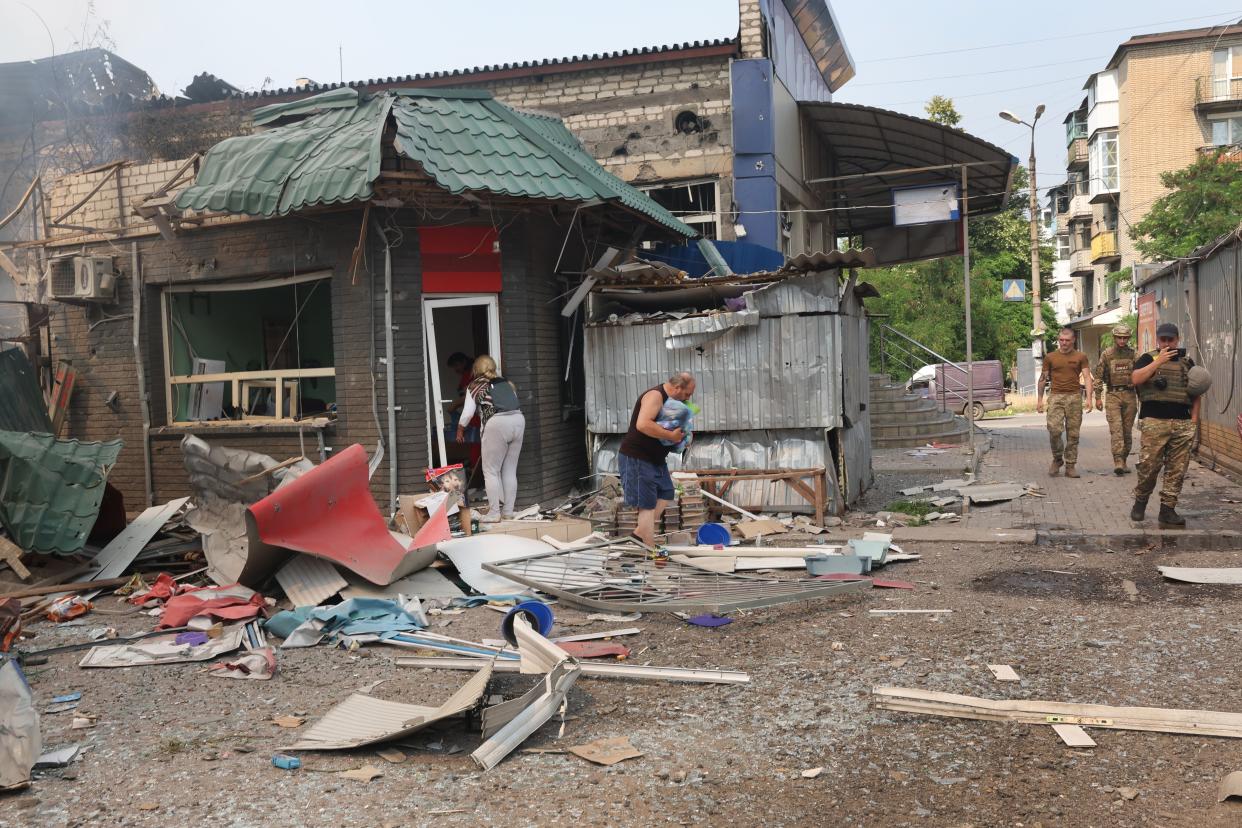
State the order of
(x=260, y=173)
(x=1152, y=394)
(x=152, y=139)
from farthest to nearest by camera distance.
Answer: (x=152, y=139) → (x=260, y=173) → (x=1152, y=394)

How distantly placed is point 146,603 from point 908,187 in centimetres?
1434

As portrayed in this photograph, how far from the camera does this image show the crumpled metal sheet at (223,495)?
8055 millimetres

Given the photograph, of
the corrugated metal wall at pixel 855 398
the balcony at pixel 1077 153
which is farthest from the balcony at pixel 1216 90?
the corrugated metal wall at pixel 855 398

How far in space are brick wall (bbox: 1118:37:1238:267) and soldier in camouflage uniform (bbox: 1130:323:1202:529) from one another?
3814 centimetres

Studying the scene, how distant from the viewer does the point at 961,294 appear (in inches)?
1094

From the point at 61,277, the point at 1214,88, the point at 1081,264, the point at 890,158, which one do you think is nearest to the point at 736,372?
the point at 61,277

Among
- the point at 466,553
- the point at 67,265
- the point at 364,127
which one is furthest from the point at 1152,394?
the point at 67,265

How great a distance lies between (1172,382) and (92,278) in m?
11.4

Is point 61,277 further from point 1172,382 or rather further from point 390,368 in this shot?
point 1172,382

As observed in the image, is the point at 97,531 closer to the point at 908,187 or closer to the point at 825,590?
the point at 825,590

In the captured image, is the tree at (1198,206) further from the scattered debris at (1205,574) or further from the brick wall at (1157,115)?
the scattered debris at (1205,574)

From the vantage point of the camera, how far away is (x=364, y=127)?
10.5 metres

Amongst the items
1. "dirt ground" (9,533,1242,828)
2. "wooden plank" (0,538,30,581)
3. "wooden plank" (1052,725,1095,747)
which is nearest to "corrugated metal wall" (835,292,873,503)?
"dirt ground" (9,533,1242,828)

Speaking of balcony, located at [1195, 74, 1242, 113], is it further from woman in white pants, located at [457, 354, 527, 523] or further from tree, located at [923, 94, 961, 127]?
woman in white pants, located at [457, 354, 527, 523]
